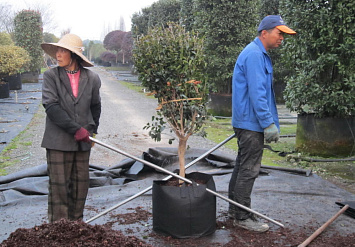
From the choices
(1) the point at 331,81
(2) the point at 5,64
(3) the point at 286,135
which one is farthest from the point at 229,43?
(2) the point at 5,64

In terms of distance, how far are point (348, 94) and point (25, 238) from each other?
19.5 ft

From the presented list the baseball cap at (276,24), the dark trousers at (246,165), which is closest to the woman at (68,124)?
the dark trousers at (246,165)

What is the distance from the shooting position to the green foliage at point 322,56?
22.9 ft

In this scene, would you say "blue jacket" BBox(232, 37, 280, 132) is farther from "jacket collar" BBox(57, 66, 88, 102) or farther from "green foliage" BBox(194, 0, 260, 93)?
"green foliage" BBox(194, 0, 260, 93)

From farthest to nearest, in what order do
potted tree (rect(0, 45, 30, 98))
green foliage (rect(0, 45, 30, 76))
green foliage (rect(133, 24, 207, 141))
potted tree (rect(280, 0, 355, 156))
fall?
green foliage (rect(0, 45, 30, 76)) < potted tree (rect(0, 45, 30, 98)) < potted tree (rect(280, 0, 355, 156)) < green foliage (rect(133, 24, 207, 141))

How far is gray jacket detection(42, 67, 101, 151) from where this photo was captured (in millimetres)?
3521

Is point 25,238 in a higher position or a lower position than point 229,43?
lower

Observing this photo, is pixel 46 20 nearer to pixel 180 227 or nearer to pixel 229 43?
pixel 229 43

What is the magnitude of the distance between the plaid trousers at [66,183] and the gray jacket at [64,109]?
11 cm

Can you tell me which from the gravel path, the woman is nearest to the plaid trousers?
the woman

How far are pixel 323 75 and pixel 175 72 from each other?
4616 millimetres

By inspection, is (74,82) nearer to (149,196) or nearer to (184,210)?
(184,210)

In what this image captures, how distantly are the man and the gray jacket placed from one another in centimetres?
139

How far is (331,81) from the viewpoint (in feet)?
24.6
